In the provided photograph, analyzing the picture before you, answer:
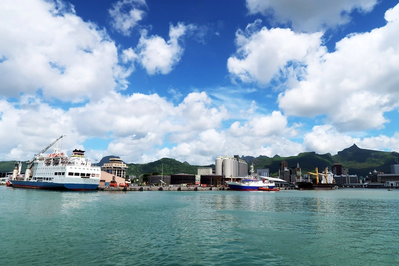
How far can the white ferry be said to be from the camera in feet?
351

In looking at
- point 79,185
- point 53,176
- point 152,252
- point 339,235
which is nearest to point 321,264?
point 339,235

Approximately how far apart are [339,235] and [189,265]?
68.2 ft

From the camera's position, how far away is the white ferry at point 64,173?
107 m

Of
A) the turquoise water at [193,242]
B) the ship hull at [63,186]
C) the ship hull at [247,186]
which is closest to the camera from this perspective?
the turquoise water at [193,242]

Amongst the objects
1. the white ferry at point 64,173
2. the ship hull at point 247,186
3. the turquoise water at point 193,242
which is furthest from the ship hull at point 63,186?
the ship hull at point 247,186

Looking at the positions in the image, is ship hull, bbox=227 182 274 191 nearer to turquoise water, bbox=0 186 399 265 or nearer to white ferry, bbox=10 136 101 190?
white ferry, bbox=10 136 101 190

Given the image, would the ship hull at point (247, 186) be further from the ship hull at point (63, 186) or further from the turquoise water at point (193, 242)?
the turquoise water at point (193, 242)

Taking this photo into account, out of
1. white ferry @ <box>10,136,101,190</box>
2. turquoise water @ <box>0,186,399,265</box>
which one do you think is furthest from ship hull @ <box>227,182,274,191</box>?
turquoise water @ <box>0,186,399,265</box>

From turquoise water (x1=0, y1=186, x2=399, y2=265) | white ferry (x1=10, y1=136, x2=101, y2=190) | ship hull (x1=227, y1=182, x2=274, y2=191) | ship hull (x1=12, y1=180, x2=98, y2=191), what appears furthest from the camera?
ship hull (x1=227, y1=182, x2=274, y2=191)

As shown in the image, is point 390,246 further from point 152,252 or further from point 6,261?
point 6,261

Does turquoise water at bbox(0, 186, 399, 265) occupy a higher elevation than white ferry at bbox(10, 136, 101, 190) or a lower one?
lower

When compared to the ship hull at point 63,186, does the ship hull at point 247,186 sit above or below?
below

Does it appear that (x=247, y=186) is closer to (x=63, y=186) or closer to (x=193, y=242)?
(x=63, y=186)

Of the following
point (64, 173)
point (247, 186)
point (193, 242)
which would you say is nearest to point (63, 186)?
point (64, 173)
